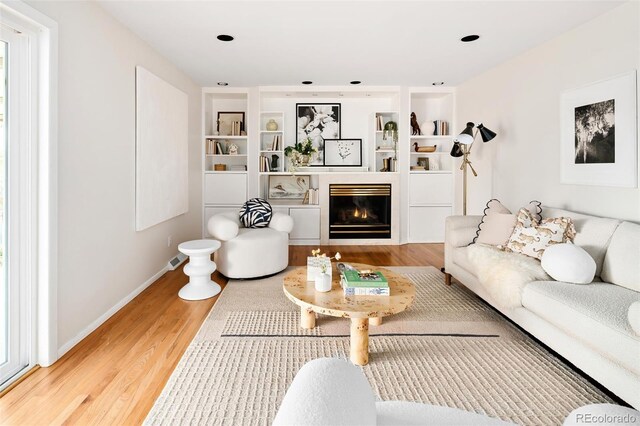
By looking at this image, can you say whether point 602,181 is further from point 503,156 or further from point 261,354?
point 261,354

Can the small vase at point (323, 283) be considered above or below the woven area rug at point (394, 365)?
above

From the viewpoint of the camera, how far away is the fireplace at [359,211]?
5871mm

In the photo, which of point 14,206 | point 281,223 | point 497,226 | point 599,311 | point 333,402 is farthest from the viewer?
point 281,223

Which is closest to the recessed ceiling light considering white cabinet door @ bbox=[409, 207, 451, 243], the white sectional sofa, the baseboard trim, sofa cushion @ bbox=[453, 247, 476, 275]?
the white sectional sofa

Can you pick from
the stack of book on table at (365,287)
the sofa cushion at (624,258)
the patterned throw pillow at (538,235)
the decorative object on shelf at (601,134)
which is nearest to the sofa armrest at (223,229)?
the stack of book on table at (365,287)

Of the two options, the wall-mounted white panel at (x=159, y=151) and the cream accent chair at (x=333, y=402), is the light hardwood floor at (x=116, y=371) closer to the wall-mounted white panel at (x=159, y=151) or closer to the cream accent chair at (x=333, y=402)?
the wall-mounted white panel at (x=159, y=151)

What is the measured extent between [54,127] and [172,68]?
251 cm

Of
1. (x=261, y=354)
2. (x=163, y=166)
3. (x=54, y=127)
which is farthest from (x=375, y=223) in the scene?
(x=54, y=127)

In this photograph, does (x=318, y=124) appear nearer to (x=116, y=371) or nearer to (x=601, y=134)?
(x=601, y=134)

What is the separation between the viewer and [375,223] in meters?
6.02

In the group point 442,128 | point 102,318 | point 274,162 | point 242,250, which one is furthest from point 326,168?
point 102,318

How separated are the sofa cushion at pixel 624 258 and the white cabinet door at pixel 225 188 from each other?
4.59 meters

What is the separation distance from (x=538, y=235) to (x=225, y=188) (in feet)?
14.3

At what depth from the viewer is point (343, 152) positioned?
6129 millimetres
